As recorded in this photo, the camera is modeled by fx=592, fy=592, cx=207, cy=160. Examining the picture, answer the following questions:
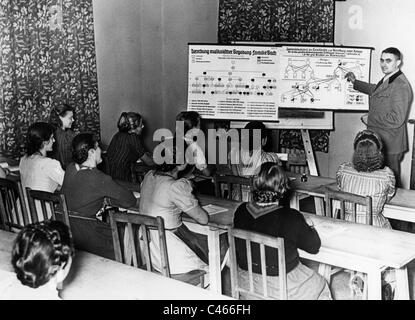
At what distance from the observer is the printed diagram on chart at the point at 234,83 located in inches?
259

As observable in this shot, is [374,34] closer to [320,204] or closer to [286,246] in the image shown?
[320,204]

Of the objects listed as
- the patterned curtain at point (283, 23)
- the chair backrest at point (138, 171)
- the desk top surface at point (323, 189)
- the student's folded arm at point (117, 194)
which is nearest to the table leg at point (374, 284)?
the desk top surface at point (323, 189)

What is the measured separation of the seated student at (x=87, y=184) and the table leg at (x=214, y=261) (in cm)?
68

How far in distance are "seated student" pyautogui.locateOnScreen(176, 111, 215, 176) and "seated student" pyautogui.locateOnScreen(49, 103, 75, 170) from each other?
42.0 inches

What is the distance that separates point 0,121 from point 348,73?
3.59 metres

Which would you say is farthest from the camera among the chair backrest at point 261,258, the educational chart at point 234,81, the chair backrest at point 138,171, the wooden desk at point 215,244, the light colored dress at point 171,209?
the educational chart at point 234,81

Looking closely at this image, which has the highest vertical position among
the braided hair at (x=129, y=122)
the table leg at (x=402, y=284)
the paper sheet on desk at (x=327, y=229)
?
the braided hair at (x=129, y=122)

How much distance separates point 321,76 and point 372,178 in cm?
263

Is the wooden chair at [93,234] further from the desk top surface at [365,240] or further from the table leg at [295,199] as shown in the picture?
the table leg at [295,199]

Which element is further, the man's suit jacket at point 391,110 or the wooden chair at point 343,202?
the man's suit jacket at point 391,110
